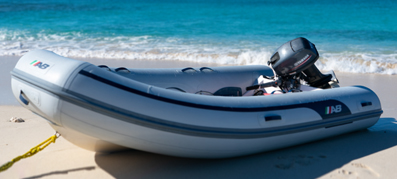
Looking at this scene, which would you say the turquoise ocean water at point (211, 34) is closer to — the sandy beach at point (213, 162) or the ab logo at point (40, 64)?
the sandy beach at point (213, 162)

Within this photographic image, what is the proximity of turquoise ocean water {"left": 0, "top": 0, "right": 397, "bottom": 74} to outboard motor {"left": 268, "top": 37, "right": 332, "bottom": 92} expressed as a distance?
9.48 ft

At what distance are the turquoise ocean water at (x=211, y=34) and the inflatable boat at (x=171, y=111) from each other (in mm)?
3393

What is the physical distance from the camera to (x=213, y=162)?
9.02 feet

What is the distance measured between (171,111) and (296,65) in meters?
1.51

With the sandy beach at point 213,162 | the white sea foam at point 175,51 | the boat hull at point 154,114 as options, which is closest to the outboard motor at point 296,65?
the boat hull at point 154,114

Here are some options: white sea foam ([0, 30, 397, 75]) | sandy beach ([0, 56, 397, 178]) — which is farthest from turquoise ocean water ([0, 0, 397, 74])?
sandy beach ([0, 56, 397, 178])

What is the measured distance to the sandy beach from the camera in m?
2.55

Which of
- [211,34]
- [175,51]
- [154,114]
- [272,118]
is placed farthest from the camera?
[211,34]

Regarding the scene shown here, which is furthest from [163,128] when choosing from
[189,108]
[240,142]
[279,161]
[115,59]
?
[115,59]

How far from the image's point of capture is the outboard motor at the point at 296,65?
3.34m

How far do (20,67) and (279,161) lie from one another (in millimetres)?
1901

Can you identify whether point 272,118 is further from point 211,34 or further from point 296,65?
point 211,34

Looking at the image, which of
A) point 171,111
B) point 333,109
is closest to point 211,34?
point 333,109

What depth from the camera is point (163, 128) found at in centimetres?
235
